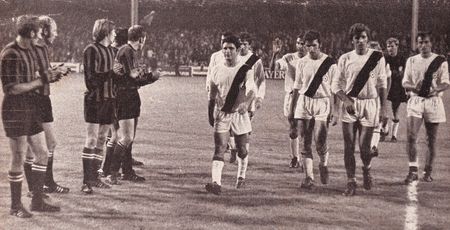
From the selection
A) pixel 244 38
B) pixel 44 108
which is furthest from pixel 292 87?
pixel 44 108

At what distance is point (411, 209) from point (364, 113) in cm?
143

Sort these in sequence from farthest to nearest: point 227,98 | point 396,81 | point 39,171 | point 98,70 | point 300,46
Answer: point 396,81 → point 300,46 → point 227,98 → point 98,70 → point 39,171

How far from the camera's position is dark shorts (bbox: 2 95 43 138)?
7125 mm

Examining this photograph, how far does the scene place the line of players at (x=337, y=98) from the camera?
8.69 m

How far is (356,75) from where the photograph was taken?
28.3 feet

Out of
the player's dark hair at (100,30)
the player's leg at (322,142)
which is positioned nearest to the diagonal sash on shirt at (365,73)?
the player's leg at (322,142)

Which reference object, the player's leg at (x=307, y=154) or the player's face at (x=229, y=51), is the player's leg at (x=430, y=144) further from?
the player's face at (x=229, y=51)

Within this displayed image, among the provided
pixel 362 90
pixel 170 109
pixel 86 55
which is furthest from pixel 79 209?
pixel 170 109

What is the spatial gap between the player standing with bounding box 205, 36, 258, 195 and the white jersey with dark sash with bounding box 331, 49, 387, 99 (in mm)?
1150

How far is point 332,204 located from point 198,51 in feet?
107

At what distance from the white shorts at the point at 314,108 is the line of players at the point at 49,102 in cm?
210

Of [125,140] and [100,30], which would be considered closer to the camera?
[100,30]

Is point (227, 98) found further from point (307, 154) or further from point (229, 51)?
point (307, 154)

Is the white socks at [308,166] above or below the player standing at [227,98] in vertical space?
below
